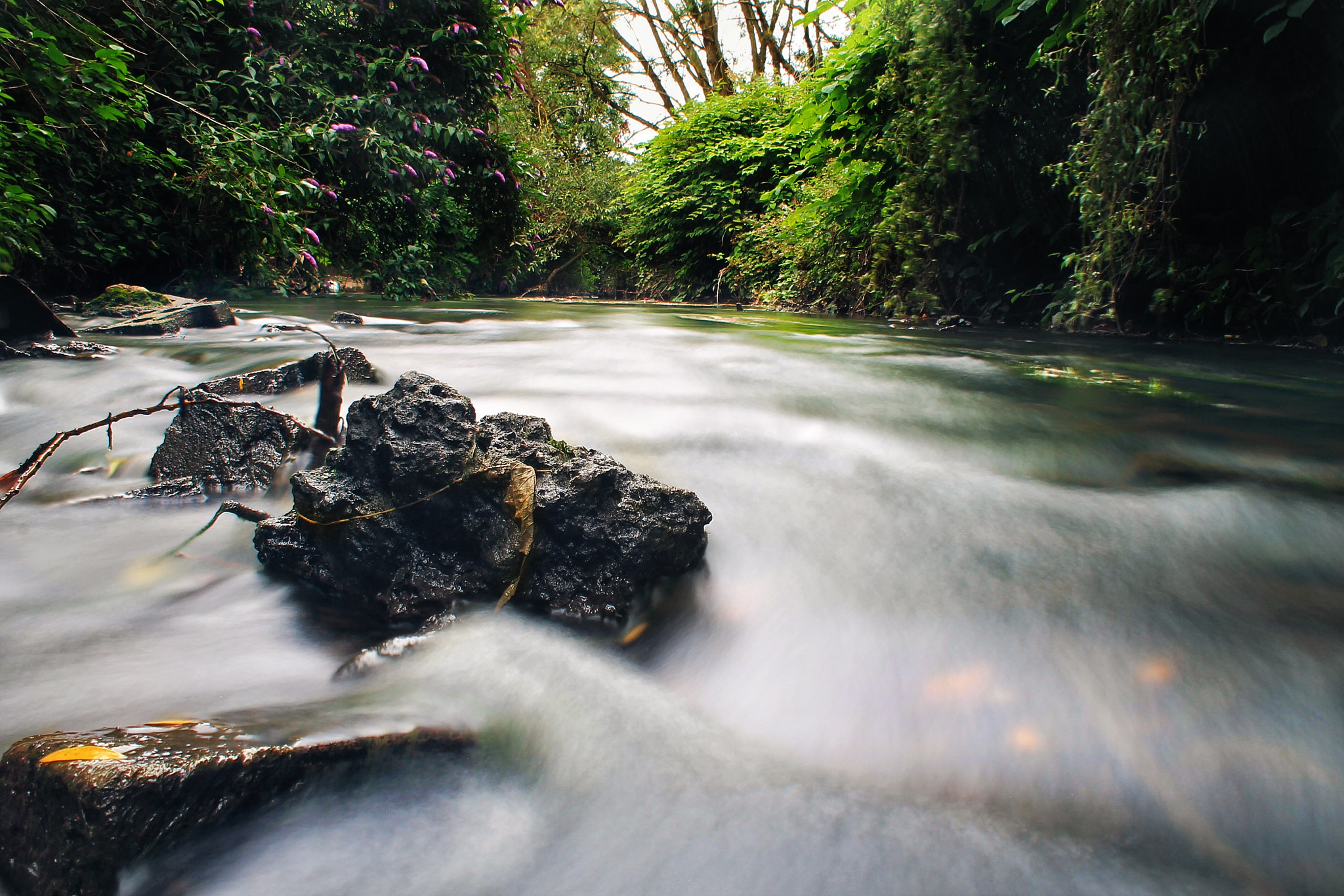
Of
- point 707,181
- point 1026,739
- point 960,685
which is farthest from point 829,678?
point 707,181

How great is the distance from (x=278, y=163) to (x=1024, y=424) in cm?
798

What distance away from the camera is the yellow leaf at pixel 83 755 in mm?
1046

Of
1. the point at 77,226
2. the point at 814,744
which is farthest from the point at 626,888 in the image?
the point at 77,226

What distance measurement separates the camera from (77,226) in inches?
265

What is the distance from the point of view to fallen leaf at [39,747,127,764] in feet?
3.43

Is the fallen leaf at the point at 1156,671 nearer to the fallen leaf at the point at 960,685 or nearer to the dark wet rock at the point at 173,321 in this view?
the fallen leaf at the point at 960,685

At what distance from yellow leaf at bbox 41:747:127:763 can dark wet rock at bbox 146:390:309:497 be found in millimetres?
1386

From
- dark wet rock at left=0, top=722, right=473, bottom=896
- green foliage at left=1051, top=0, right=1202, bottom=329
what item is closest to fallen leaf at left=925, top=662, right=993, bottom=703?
dark wet rock at left=0, top=722, right=473, bottom=896

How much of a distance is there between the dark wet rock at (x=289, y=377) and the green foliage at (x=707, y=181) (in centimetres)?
1018

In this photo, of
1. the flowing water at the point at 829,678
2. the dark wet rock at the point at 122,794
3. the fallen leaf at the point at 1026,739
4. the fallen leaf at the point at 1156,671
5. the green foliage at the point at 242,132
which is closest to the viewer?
the dark wet rock at the point at 122,794

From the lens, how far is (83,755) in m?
1.06

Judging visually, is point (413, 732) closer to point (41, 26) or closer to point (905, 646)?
point (905, 646)

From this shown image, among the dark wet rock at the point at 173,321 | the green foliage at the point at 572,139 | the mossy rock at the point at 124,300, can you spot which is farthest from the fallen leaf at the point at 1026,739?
the green foliage at the point at 572,139

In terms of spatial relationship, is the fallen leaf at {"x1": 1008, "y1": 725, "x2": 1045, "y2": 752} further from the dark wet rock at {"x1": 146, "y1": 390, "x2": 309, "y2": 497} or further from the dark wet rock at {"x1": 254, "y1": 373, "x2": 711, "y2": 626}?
the dark wet rock at {"x1": 146, "y1": 390, "x2": 309, "y2": 497}
